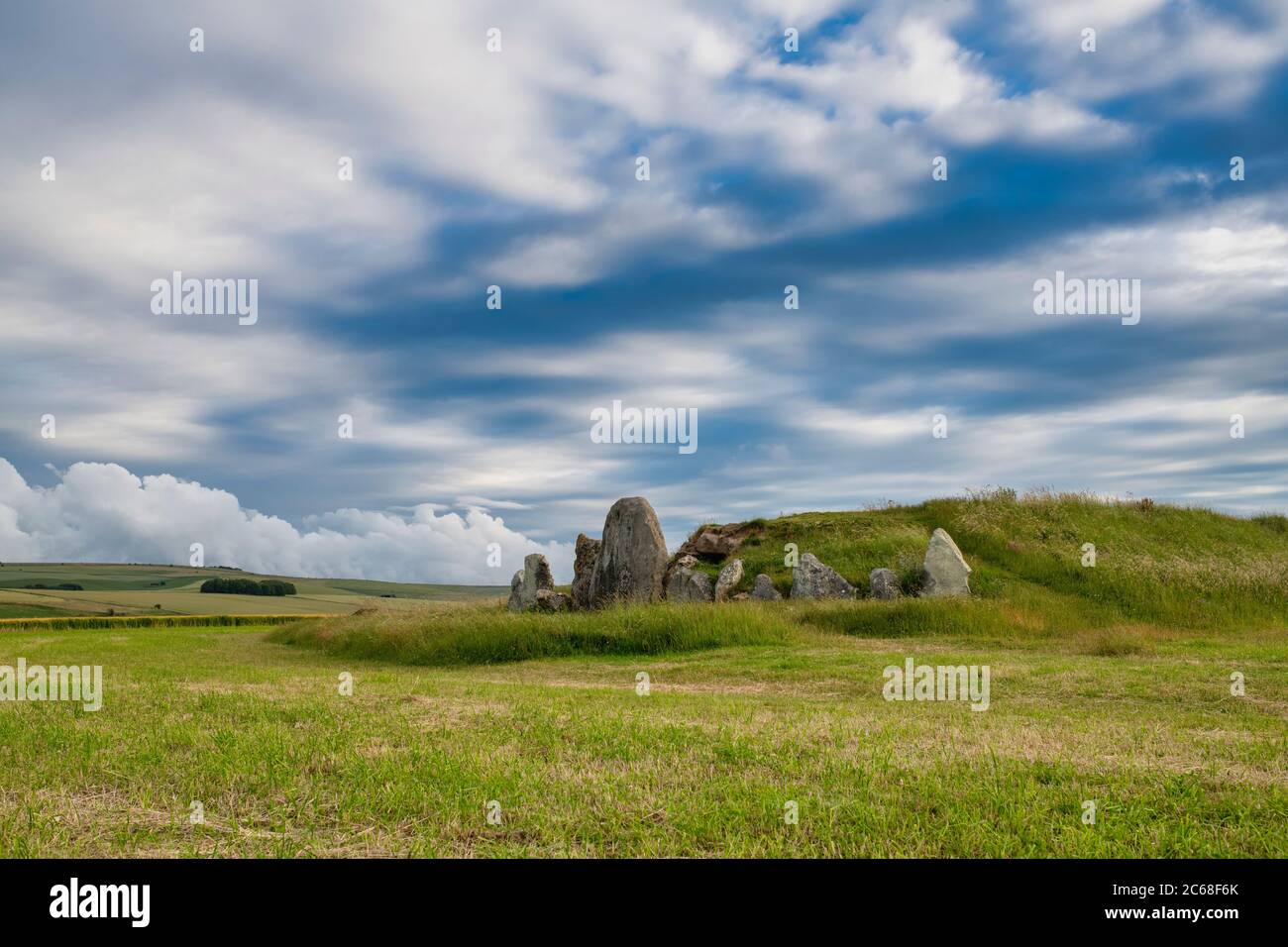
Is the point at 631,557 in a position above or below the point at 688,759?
above

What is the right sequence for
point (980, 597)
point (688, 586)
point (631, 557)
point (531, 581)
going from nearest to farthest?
point (980, 597)
point (631, 557)
point (688, 586)
point (531, 581)

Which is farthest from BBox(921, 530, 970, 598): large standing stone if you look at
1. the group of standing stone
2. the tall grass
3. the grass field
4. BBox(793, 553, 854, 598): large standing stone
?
the grass field

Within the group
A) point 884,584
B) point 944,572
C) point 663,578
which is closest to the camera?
point 884,584

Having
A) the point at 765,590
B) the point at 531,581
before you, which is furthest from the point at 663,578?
the point at 531,581

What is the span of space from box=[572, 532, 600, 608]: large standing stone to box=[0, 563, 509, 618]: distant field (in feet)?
28.5

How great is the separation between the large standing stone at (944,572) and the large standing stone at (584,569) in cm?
1113

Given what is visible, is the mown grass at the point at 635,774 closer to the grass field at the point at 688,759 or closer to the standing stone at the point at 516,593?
the grass field at the point at 688,759

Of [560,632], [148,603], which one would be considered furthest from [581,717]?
[148,603]

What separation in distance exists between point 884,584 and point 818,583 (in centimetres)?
210

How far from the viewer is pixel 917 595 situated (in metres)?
28.5

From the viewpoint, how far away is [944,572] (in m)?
28.3

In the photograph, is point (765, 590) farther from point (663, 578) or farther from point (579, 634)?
point (579, 634)

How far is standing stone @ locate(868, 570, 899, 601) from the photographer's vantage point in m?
27.9
